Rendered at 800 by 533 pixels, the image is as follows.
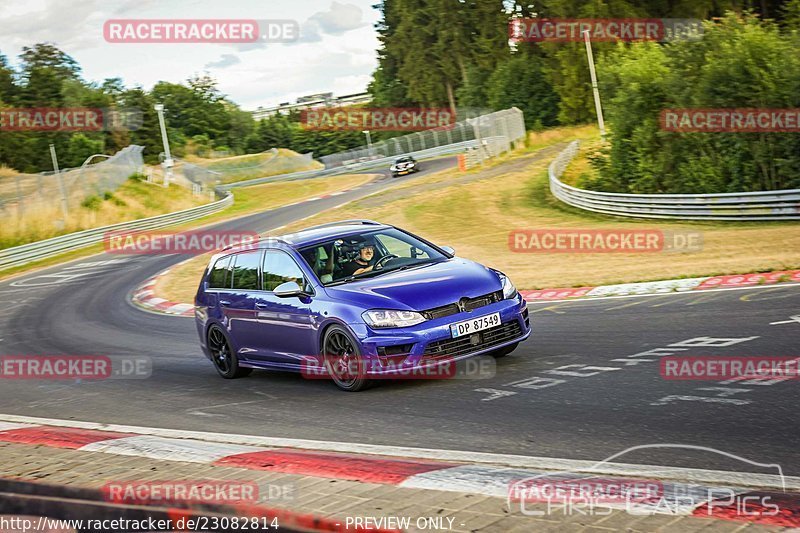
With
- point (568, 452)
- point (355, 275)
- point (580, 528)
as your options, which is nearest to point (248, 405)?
point (355, 275)

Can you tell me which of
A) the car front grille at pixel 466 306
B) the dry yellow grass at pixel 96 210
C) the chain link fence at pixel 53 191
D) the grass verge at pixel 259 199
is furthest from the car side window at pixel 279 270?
the dry yellow grass at pixel 96 210

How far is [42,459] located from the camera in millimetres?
7523

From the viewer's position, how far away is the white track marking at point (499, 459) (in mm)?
5176

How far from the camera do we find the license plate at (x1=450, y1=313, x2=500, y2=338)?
917 cm

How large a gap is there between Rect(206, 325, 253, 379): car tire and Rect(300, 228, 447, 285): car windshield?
1.96m

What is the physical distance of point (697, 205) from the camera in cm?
2591

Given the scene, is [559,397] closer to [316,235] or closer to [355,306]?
[355,306]

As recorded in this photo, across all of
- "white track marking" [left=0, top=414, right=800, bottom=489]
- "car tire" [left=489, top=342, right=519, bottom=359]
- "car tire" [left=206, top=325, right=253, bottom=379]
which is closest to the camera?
"white track marking" [left=0, top=414, right=800, bottom=489]

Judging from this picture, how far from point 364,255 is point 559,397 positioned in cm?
312

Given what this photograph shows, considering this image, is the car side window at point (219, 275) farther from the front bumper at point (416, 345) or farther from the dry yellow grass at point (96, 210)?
the dry yellow grass at point (96, 210)

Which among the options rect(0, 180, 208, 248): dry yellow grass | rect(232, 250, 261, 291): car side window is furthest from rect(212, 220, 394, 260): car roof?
rect(0, 180, 208, 248): dry yellow grass

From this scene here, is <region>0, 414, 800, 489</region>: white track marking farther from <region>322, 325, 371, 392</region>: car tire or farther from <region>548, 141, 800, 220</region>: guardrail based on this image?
<region>548, 141, 800, 220</region>: guardrail

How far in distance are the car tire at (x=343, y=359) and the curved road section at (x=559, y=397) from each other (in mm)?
163

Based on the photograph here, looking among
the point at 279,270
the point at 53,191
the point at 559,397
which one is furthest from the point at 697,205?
the point at 53,191
